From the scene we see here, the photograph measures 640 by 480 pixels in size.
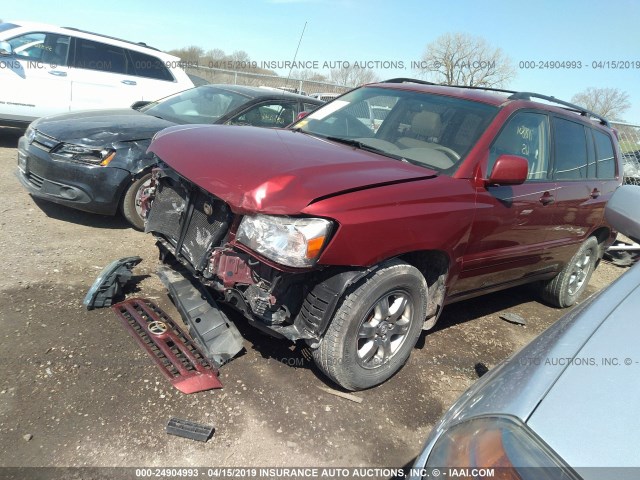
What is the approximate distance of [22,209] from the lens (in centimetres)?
499

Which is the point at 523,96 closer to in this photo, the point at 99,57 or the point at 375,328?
the point at 375,328

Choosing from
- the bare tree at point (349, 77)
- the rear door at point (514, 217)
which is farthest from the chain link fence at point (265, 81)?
the rear door at point (514, 217)

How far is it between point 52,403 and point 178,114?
3.86m

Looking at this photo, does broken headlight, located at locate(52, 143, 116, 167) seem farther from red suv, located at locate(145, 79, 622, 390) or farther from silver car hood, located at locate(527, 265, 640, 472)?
silver car hood, located at locate(527, 265, 640, 472)

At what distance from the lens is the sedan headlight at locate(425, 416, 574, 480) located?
1.22 meters

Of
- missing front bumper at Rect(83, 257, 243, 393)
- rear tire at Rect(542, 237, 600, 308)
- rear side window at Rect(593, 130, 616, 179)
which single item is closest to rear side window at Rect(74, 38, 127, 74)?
missing front bumper at Rect(83, 257, 243, 393)

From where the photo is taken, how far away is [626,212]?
205 cm

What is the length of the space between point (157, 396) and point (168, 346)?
1.48ft

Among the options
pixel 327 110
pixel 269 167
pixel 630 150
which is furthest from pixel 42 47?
pixel 630 150

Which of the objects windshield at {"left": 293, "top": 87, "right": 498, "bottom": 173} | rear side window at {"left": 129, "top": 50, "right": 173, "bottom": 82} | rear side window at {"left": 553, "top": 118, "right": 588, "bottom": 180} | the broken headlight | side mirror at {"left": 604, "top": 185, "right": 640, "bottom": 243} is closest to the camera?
side mirror at {"left": 604, "top": 185, "right": 640, "bottom": 243}

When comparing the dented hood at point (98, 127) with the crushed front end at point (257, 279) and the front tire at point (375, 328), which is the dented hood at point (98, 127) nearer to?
the crushed front end at point (257, 279)

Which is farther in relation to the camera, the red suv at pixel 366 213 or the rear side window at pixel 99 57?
the rear side window at pixel 99 57

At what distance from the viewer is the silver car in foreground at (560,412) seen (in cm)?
121

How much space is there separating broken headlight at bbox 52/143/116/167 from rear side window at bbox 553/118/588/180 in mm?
3975
